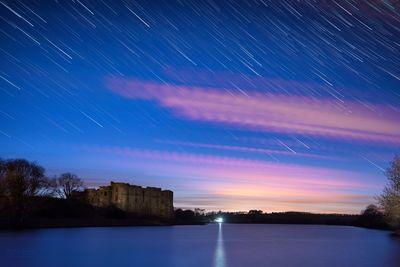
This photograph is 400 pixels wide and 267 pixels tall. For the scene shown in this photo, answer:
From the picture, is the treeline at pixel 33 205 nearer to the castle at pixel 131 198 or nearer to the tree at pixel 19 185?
the tree at pixel 19 185

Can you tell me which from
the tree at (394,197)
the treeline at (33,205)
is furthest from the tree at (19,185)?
the tree at (394,197)

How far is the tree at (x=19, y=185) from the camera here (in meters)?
68.5

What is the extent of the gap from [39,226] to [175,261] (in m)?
55.1

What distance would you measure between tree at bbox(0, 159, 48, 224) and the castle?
46.1 m

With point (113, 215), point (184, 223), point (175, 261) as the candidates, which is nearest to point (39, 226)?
point (113, 215)

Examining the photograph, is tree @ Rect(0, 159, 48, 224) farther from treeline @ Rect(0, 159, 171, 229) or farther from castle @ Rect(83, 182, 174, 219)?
castle @ Rect(83, 182, 174, 219)

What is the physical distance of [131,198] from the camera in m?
130

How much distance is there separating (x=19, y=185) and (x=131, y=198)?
6125 cm

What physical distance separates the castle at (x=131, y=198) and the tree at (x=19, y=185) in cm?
4605

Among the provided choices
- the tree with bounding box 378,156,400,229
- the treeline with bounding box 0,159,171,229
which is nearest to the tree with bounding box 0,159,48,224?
the treeline with bounding box 0,159,171,229

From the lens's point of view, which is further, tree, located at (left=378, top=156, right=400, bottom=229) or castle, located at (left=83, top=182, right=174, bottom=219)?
castle, located at (left=83, top=182, right=174, bottom=219)

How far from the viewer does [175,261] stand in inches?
1168

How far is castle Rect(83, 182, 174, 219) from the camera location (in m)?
126

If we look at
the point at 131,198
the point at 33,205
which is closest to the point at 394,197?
the point at 33,205
